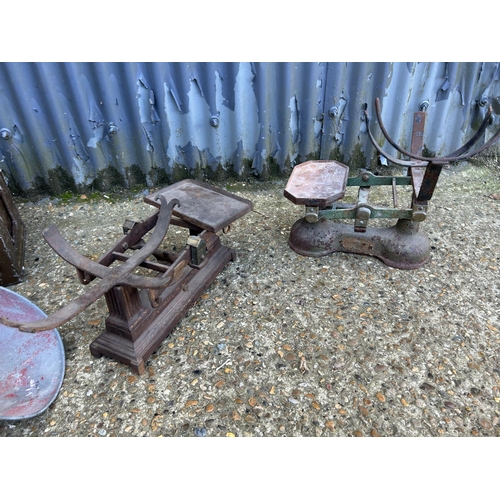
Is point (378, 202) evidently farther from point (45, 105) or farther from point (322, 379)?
point (45, 105)

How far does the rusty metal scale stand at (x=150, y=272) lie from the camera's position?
6.00 feet

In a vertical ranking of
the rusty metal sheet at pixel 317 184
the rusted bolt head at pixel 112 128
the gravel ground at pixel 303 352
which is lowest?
the gravel ground at pixel 303 352

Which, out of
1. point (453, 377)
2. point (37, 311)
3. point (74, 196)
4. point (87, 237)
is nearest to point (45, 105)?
point (74, 196)

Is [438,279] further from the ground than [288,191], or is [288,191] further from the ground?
[288,191]

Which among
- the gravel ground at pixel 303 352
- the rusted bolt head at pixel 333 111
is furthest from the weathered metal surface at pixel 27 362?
the rusted bolt head at pixel 333 111

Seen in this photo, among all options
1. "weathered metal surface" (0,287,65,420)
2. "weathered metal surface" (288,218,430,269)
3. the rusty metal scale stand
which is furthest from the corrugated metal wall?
"weathered metal surface" (0,287,65,420)

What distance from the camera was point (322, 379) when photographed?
2.00 metres

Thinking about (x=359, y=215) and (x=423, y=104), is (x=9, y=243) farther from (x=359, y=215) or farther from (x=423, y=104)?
(x=423, y=104)

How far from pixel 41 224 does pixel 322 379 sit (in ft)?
8.20

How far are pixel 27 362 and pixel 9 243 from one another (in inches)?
35.3

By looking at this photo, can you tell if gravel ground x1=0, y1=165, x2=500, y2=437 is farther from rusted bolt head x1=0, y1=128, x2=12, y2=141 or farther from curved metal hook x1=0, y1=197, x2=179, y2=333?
rusted bolt head x1=0, y1=128, x2=12, y2=141

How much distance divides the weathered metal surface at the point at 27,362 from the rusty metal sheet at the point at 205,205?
91 centimetres

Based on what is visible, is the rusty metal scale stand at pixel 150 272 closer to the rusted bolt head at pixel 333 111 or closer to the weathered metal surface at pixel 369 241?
the weathered metal surface at pixel 369 241

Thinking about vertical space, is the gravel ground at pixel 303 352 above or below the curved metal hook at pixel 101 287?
below
